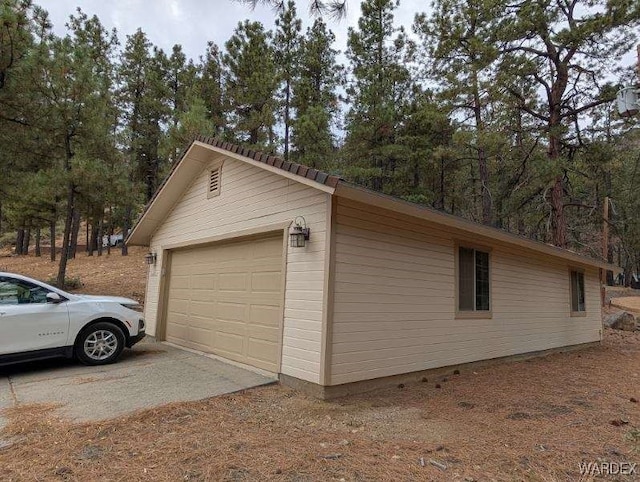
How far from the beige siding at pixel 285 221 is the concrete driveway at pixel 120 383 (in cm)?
83

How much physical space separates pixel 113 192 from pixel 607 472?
13282 mm

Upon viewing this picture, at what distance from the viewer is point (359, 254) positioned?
5.30 metres

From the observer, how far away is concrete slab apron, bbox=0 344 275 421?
4449 mm

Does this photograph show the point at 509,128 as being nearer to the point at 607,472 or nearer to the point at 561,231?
the point at 561,231

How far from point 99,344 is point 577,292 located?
11.4m

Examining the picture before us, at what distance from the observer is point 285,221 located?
227 inches

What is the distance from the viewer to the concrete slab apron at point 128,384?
14.6 ft

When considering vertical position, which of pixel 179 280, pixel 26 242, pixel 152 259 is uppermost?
pixel 26 242

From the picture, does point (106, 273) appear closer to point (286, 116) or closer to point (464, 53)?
point (286, 116)

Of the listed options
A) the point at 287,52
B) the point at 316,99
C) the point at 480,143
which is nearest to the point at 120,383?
the point at 480,143

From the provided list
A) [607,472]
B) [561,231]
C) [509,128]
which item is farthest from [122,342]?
[561,231]

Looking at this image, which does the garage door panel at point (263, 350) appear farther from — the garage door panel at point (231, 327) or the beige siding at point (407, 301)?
the beige siding at point (407, 301)

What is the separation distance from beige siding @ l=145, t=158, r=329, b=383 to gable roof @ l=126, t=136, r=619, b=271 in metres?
0.30

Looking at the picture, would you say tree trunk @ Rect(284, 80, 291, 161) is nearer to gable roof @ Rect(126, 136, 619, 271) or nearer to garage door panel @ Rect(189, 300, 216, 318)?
gable roof @ Rect(126, 136, 619, 271)
